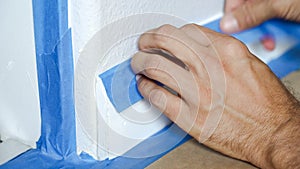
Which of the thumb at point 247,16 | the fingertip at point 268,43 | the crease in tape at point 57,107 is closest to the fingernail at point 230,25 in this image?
the thumb at point 247,16

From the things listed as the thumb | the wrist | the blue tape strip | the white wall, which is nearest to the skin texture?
the thumb

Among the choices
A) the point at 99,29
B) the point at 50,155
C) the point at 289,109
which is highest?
the point at 99,29

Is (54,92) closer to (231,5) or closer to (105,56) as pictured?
(105,56)

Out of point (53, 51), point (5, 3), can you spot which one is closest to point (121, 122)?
point (53, 51)

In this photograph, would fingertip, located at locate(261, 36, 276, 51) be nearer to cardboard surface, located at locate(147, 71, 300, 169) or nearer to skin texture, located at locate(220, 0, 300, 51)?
skin texture, located at locate(220, 0, 300, 51)

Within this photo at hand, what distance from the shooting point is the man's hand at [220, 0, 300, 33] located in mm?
1001

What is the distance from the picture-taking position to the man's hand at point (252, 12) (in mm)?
1001

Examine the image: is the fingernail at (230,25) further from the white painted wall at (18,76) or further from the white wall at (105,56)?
the white painted wall at (18,76)

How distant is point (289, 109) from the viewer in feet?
2.76

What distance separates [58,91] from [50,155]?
128 mm

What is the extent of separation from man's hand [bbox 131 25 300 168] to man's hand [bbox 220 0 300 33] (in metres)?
0.16

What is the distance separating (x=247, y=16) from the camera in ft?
3.32

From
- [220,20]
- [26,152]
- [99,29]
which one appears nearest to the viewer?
[99,29]

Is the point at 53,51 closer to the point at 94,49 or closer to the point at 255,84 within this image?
the point at 94,49
